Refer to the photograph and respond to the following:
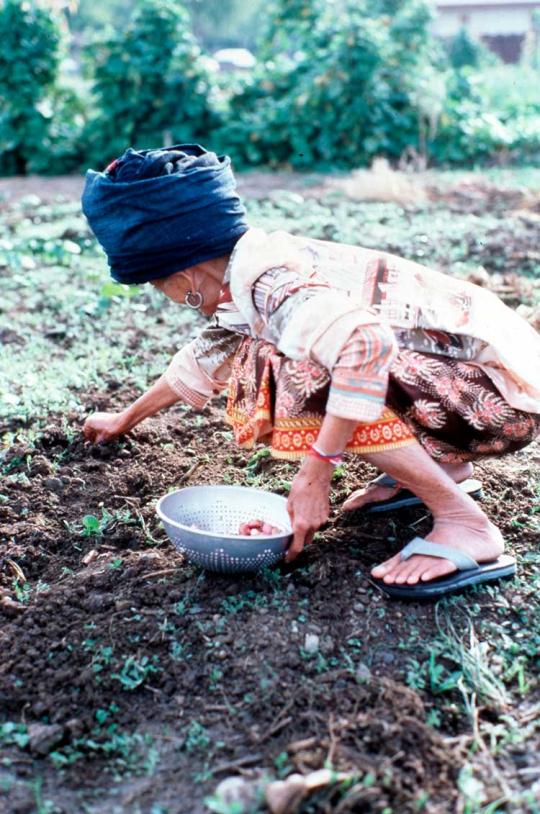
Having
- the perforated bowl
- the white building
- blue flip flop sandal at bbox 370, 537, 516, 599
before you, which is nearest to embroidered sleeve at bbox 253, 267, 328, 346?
the perforated bowl

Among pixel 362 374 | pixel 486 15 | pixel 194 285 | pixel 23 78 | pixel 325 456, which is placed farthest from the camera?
pixel 486 15

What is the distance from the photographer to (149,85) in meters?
11.0

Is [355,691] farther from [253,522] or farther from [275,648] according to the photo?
[253,522]

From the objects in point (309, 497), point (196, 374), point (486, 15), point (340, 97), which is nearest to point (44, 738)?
point (309, 497)

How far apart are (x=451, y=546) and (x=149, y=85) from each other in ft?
32.1

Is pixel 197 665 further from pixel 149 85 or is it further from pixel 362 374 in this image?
pixel 149 85

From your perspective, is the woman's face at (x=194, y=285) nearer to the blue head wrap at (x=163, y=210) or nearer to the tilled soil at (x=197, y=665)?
the blue head wrap at (x=163, y=210)

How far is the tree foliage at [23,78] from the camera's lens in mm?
10961

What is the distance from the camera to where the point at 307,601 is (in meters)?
2.31

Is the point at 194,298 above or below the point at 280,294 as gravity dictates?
→ below

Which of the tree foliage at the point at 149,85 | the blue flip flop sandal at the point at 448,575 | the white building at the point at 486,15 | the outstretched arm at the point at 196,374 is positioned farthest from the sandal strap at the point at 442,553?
the white building at the point at 486,15

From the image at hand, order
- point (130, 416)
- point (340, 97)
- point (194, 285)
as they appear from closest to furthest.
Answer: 1. point (194, 285)
2. point (130, 416)
3. point (340, 97)

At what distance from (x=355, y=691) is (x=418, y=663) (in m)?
0.18

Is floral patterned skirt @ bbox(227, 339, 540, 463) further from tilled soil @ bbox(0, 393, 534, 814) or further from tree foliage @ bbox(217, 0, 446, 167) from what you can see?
tree foliage @ bbox(217, 0, 446, 167)
